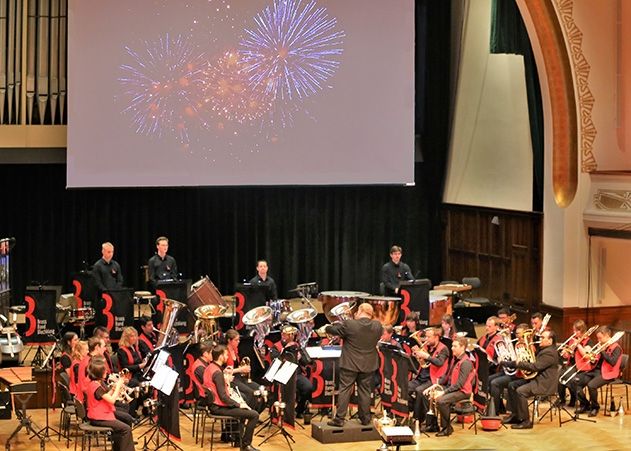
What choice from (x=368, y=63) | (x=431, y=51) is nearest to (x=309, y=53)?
(x=368, y=63)

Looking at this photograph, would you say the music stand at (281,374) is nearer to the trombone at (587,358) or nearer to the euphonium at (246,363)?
the euphonium at (246,363)

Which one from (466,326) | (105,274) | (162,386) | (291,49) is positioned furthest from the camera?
(291,49)

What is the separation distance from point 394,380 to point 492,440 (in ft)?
4.39

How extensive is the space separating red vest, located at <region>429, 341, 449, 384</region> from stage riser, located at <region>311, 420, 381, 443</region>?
1.01 m

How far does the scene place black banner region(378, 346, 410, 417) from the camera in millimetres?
14703

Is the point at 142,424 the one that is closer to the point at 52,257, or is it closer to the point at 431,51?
the point at 52,257

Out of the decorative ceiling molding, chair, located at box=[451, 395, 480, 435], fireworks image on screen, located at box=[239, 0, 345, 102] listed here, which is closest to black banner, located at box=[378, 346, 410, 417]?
chair, located at box=[451, 395, 480, 435]

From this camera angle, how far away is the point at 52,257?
20797mm

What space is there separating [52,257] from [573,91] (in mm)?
8878

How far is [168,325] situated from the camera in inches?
619

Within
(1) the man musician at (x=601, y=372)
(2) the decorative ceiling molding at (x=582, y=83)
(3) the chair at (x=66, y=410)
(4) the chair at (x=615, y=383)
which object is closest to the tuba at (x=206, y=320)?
(3) the chair at (x=66, y=410)

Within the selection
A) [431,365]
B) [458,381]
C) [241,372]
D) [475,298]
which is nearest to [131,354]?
[241,372]

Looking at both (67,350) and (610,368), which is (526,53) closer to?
(610,368)

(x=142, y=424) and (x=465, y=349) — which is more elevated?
(x=465, y=349)
